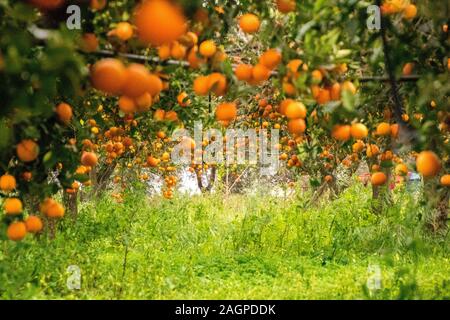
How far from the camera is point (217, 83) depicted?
2070 millimetres

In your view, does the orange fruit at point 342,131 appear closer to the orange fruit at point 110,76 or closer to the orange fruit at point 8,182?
the orange fruit at point 110,76

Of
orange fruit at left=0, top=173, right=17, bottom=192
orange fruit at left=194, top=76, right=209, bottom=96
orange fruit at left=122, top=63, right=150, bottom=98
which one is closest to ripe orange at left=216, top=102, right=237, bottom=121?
orange fruit at left=194, top=76, right=209, bottom=96

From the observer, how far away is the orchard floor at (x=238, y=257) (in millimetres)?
3910

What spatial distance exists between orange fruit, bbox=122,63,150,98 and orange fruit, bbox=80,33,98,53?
0.98ft

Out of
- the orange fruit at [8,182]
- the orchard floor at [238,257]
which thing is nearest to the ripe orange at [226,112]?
the orange fruit at [8,182]

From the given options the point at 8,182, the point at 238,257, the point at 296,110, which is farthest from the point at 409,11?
the point at 238,257

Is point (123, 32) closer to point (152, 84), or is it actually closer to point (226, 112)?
point (152, 84)

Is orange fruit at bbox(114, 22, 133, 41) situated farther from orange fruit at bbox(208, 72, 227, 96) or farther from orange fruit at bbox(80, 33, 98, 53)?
orange fruit at bbox(208, 72, 227, 96)

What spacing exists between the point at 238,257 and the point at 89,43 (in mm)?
3601

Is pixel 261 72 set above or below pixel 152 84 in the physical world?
above

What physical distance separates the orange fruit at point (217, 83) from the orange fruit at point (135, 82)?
43cm

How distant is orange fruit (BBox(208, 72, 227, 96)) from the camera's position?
2.07m
